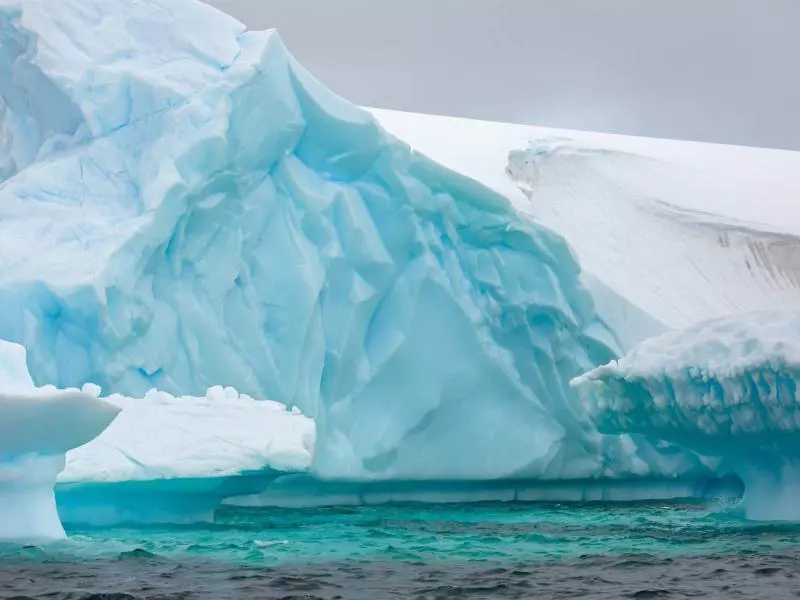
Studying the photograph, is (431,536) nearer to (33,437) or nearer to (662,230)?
(33,437)

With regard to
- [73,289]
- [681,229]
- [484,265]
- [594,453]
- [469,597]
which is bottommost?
[469,597]

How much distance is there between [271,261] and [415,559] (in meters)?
4.46

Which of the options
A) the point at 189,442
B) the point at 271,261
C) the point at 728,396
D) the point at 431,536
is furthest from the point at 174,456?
the point at 728,396

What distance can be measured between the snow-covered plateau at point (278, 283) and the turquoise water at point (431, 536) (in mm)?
446

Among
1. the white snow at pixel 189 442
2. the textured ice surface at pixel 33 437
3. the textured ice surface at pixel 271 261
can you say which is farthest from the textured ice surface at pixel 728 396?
the textured ice surface at pixel 33 437

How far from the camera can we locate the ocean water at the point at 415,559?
5902mm

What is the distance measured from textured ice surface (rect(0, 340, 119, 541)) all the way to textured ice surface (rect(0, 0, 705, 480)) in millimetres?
2286

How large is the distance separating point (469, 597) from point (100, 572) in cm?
203

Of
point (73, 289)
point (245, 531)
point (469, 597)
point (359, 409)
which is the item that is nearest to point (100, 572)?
point (469, 597)

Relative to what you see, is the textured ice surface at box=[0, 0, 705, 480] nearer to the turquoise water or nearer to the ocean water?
the turquoise water

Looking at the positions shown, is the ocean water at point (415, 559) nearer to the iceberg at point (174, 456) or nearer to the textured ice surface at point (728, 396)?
the iceberg at point (174, 456)

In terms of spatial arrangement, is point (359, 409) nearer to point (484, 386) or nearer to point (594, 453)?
point (484, 386)

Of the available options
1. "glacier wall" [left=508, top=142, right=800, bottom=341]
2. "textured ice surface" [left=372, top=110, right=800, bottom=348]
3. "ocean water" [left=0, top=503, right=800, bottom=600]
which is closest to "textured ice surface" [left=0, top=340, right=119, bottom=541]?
"ocean water" [left=0, top=503, right=800, bottom=600]

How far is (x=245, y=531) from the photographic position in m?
9.00
